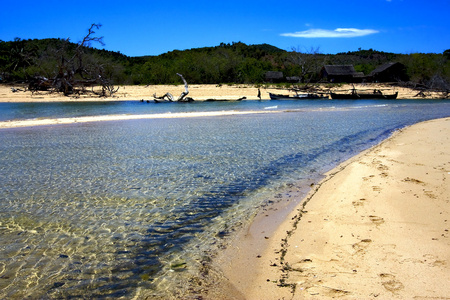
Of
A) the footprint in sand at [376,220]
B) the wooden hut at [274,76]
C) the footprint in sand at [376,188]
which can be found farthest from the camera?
the wooden hut at [274,76]

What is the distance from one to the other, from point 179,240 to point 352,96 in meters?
44.3

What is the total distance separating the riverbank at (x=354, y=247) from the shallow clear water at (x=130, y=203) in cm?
59

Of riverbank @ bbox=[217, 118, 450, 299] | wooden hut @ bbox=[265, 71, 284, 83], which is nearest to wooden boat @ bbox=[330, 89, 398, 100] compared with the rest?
wooden hut @ bbox=[265, 71, 284, 83]

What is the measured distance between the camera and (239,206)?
5.44m

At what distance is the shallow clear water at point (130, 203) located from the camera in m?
3.42

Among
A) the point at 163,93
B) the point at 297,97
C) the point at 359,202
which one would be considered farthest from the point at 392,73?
the point at 359,202

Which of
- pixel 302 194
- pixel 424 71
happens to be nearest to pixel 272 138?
pixel 302 194

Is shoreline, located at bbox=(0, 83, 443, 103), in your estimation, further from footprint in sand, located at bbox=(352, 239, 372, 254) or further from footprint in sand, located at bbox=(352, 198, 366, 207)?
footprint in sand, located at bbox=(352, 239, 372, 254)

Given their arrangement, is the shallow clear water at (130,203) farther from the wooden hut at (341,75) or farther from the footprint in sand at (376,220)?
the wooden hut at (341,75)

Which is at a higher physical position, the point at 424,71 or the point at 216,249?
the point at 424,71

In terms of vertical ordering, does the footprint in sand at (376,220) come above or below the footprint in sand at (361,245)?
above

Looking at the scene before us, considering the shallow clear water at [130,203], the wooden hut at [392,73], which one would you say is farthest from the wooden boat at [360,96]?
the shallow clear water at [130,203]

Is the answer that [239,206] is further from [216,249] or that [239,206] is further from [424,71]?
[424,71]

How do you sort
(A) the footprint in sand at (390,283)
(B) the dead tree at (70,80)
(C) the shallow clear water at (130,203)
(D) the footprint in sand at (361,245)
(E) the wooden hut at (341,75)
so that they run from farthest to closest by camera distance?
(E) the wooden hut at (341,75) → (B) the dead tree at (70,80) → (D) the footprint in sand at (361,245) → (C) the shallow clear water at (130,203) → (A) the footprint in sand at (390,283)
